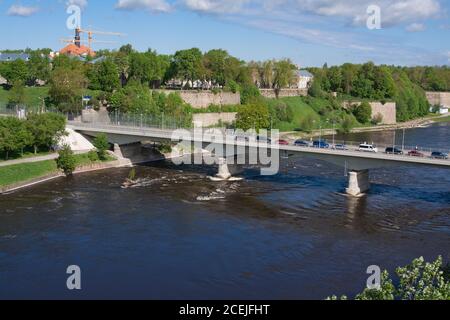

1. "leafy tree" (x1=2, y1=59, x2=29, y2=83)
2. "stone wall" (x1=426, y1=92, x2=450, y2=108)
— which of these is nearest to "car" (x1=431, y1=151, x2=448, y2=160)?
"leafy tree" (x1=2, y1=59, x2=29, y2=83)

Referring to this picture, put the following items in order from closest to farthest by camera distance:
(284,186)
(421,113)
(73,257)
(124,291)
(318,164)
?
(124,291)
(73,257)
(284,186)
(318,164)
(421,113)

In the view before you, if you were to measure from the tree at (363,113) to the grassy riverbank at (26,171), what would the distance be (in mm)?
72555

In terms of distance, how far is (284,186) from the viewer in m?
50.9

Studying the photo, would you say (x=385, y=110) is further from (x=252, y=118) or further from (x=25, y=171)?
(x=25, y=171)

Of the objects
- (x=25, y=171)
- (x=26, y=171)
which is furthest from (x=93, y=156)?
(x=25, y=171)

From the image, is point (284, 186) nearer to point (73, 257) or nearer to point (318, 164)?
point (318, 164)

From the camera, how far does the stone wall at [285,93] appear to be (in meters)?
115

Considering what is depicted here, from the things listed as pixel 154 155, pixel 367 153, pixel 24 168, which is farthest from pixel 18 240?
pixel 154 155

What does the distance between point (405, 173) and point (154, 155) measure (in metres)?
29.3

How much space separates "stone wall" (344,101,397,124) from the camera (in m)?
121

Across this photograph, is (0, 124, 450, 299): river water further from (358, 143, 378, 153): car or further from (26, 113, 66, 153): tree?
(26, 113, 66, 153): tree

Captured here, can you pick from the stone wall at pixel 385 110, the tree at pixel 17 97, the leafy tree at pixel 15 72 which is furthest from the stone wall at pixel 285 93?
the tree at pixel 17 97

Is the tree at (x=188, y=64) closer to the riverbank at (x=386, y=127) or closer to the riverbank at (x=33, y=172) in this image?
the riverbank at (x=386, y=127)

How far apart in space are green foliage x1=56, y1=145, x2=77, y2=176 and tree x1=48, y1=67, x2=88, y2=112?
2221cm
